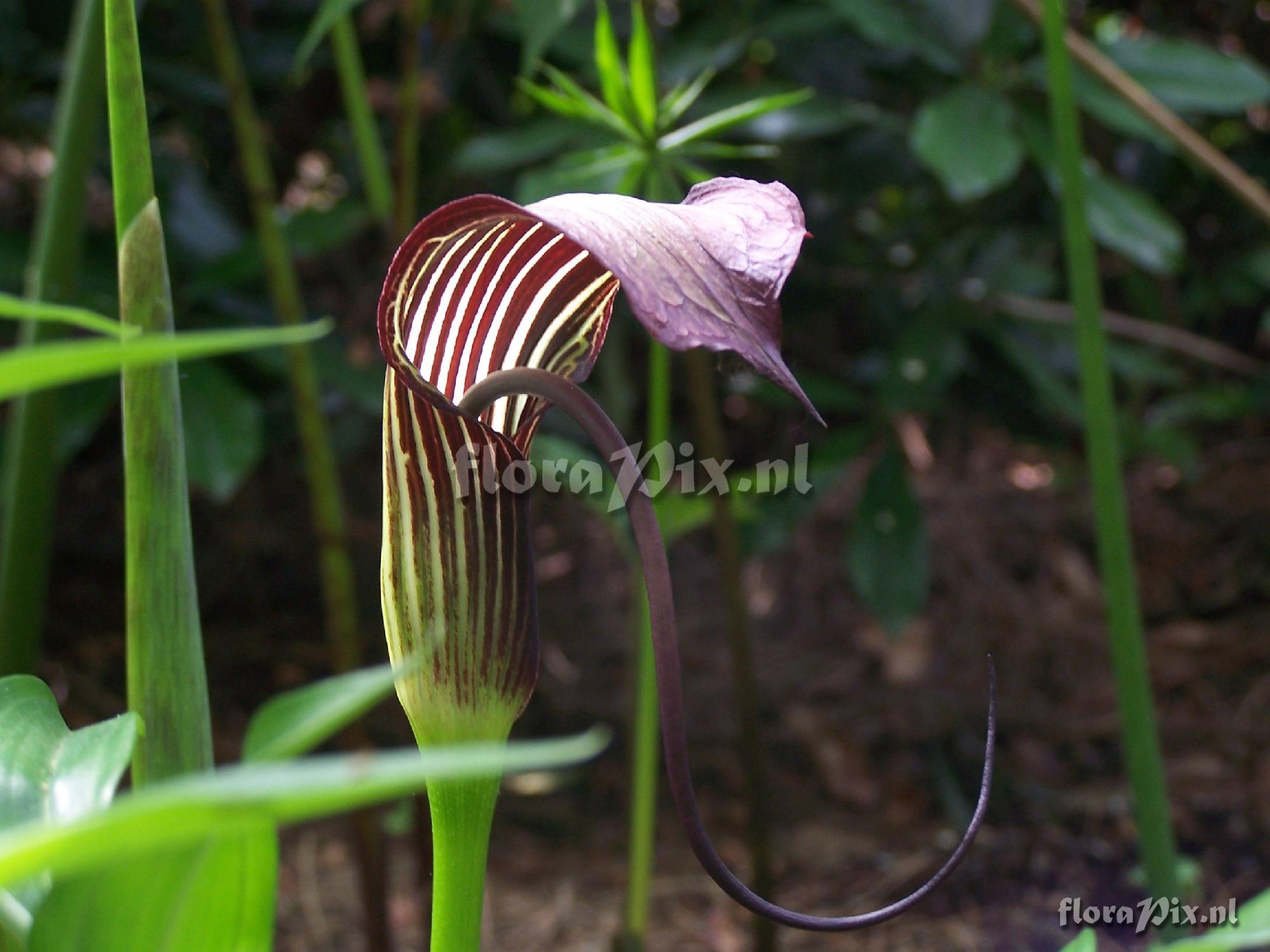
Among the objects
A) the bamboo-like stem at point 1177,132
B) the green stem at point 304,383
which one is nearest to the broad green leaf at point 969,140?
the bamboo-like stem at point 1177,132

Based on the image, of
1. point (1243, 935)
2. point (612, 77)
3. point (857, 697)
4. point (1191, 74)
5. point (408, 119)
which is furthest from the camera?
point (857, 697)

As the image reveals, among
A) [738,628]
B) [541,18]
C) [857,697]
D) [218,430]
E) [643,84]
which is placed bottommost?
[857,697]

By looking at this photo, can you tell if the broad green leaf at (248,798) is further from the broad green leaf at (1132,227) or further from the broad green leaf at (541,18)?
the broad green leaf at (1132,227)

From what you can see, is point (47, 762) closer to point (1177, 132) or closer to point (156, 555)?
point (156, 555)

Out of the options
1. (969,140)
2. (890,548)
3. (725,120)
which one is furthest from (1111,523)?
(890,548)

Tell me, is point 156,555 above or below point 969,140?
below

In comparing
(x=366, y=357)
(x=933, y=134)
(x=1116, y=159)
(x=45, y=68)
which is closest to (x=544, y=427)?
(x=366, y=357)

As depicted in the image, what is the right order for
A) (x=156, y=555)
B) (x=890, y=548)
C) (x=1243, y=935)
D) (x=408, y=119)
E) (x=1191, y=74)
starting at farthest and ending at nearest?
(x=890, y=548), (x=1191, y=74), (x=408, y=119), (x=156, y=555), (x=1243, y=935)

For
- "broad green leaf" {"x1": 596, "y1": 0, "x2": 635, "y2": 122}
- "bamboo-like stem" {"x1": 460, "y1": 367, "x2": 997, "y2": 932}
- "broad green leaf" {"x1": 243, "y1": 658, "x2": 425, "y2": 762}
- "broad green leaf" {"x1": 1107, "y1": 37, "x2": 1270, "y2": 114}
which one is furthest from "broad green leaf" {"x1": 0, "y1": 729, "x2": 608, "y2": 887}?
"broad green leaf" {"x1": 1107, "y1": 37, "x2": 1270, "y2": 114}
